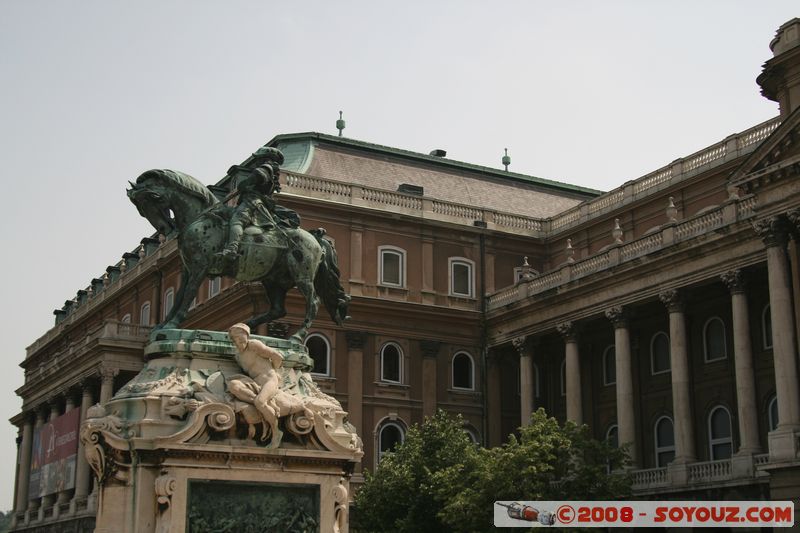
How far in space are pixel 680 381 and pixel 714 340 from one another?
3.90 m

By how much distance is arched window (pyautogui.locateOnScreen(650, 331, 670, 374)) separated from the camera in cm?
4916

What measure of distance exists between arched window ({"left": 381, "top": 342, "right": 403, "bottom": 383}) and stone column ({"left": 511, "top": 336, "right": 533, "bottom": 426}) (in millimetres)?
5136

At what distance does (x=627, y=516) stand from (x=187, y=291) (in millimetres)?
6344

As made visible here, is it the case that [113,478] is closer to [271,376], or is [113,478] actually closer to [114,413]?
[114,413]

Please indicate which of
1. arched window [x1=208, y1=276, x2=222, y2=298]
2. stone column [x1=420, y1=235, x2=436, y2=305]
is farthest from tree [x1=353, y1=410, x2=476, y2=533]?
arched window [x1=208, y1=276, x2=222, y2=298]

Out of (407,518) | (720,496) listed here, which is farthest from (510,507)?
(720,496)

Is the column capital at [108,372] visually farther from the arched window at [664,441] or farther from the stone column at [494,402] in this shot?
the arched window at [664,441]

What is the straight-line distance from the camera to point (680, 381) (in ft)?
144

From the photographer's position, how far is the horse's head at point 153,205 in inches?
538

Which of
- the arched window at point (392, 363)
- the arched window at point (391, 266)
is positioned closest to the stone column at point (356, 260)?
the arched window at point (391, 266)

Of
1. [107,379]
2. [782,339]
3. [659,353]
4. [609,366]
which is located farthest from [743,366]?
[107,379]

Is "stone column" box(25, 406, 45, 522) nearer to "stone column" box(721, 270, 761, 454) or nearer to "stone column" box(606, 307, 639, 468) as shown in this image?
"stone column" box(606, 307, 639, 468)

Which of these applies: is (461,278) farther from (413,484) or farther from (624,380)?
(413,484)

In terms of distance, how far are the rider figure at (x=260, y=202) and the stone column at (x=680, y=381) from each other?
31.7 metres
